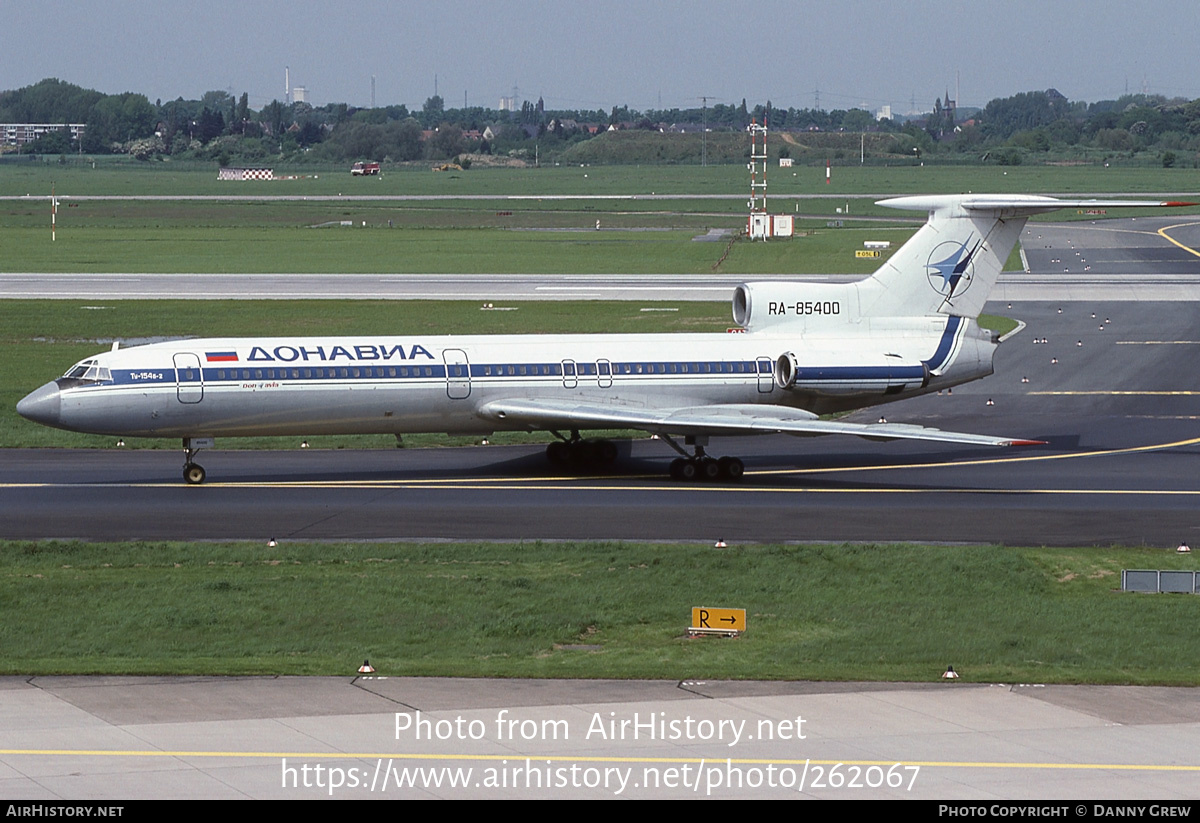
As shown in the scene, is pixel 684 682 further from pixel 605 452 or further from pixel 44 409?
pixel 44 409

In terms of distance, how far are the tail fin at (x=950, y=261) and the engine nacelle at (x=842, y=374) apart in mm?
1705

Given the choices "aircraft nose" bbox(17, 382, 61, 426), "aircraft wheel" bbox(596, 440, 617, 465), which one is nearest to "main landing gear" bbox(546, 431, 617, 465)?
"aircraft wheel" bbox(596, 440, 617, 465)

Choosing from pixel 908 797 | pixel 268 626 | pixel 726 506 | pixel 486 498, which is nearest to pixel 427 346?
pixel 486 498

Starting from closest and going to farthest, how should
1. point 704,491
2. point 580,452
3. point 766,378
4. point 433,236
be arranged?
point 704,491 < point 766,378 < point 580,452 < point 433,236

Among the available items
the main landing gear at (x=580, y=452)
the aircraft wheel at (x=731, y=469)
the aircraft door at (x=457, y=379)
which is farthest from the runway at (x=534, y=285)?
the aircraft door at (x=457, y=379)

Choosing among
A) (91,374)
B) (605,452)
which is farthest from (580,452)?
(91,374)

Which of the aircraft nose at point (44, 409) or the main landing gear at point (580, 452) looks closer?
the aircraft nose at point (44, 409)

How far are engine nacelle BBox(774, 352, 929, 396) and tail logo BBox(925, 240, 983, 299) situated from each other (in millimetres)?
2570

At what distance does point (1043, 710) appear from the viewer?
718 inches

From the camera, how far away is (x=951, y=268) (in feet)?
128

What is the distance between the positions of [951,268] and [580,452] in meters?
10.5

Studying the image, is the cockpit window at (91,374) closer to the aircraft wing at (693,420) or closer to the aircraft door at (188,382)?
the aircraft door at (188,382)

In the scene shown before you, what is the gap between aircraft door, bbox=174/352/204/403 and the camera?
34.6 metres

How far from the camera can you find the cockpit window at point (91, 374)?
3447 cm
